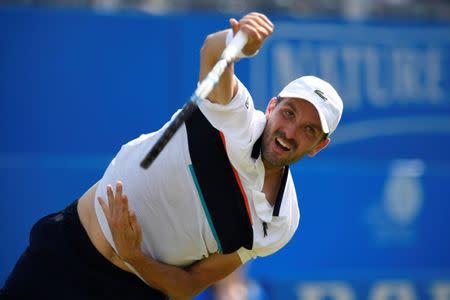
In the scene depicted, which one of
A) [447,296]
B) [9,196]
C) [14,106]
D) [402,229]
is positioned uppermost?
[14,106]

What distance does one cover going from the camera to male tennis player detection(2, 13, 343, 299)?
3.77 metres

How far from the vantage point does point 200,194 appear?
12.5 ft

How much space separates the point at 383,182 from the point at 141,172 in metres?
3.26

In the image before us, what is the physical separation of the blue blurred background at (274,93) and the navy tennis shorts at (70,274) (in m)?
1.99

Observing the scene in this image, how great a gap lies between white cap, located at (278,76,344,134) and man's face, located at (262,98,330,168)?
0.03 metres

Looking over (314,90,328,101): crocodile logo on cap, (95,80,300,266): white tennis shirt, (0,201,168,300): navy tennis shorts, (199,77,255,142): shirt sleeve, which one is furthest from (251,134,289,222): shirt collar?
Result: (0,201,168,300): navy tennis shorts

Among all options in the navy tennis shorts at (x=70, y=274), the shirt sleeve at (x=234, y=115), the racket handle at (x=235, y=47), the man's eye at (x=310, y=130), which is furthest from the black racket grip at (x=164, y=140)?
the navy tennis shorts at (x=70, y=274)

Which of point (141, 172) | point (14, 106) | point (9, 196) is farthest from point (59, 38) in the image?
point (141, 172)

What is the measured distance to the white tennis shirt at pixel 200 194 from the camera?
377 centimetres

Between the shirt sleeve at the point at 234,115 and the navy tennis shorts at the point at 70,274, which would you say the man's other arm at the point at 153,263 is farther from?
the shirt sleeve at the point at 234,115

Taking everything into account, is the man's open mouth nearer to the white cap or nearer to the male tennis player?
the male tennis player

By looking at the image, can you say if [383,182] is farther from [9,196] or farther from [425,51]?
[9,196]

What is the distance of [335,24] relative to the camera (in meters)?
7.19

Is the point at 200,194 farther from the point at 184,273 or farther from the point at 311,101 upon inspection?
the point at 311,101
